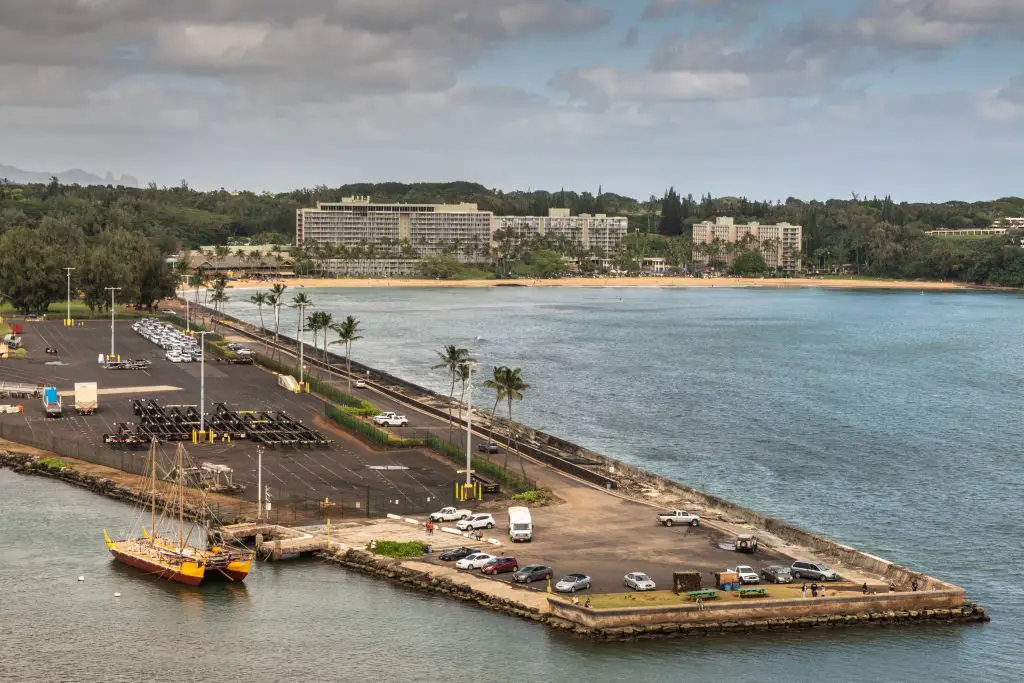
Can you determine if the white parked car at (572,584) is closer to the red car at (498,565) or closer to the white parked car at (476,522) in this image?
the red car at (498,565)

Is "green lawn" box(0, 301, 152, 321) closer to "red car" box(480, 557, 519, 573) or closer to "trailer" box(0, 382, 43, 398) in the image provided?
"trailer" box(0, 382, 43, 398)

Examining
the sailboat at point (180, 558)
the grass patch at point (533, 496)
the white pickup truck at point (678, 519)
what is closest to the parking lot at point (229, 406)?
the grass patch at point (533, 496)

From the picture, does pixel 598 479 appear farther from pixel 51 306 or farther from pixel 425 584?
pixel 51 306

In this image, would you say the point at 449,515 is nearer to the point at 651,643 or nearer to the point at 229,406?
the point at 651,643

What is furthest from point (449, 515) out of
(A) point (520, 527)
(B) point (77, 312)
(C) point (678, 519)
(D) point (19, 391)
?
(B) point (77, 312)

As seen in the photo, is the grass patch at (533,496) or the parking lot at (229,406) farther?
the parking lot at (229,406)

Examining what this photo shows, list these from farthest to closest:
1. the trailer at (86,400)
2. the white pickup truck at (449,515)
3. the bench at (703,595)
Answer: the trailer at (86,400)
the white pickup truck at (449,515)
the bench at (703,595)
